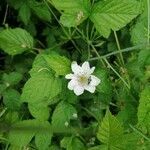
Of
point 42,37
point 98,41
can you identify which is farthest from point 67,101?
point 42,37

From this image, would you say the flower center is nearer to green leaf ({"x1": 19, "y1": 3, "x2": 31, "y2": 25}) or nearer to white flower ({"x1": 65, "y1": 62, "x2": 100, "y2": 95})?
white flower ({"x1": 65, "y1": 62, "x2": 100, "y2": 95})

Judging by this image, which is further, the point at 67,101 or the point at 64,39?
the point at 64,39

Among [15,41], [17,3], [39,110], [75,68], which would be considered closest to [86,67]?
[75,68]

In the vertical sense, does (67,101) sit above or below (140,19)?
below

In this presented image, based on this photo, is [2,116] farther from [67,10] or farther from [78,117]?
[67,10]

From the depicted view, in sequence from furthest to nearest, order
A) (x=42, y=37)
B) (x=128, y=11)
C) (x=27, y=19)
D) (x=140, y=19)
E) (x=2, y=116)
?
(x=42, y=37)
(x=27, y=19)
(x=2, y=116)
(x=140, y=19)
(x=128, y=11)

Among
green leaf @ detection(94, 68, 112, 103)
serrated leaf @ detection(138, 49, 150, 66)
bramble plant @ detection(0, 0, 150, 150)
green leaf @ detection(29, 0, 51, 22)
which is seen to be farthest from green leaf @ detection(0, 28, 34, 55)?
serrated leaf @ detection(138, 49, 150, 66)

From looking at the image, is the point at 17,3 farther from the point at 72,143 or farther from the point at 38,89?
the point at 72,143
